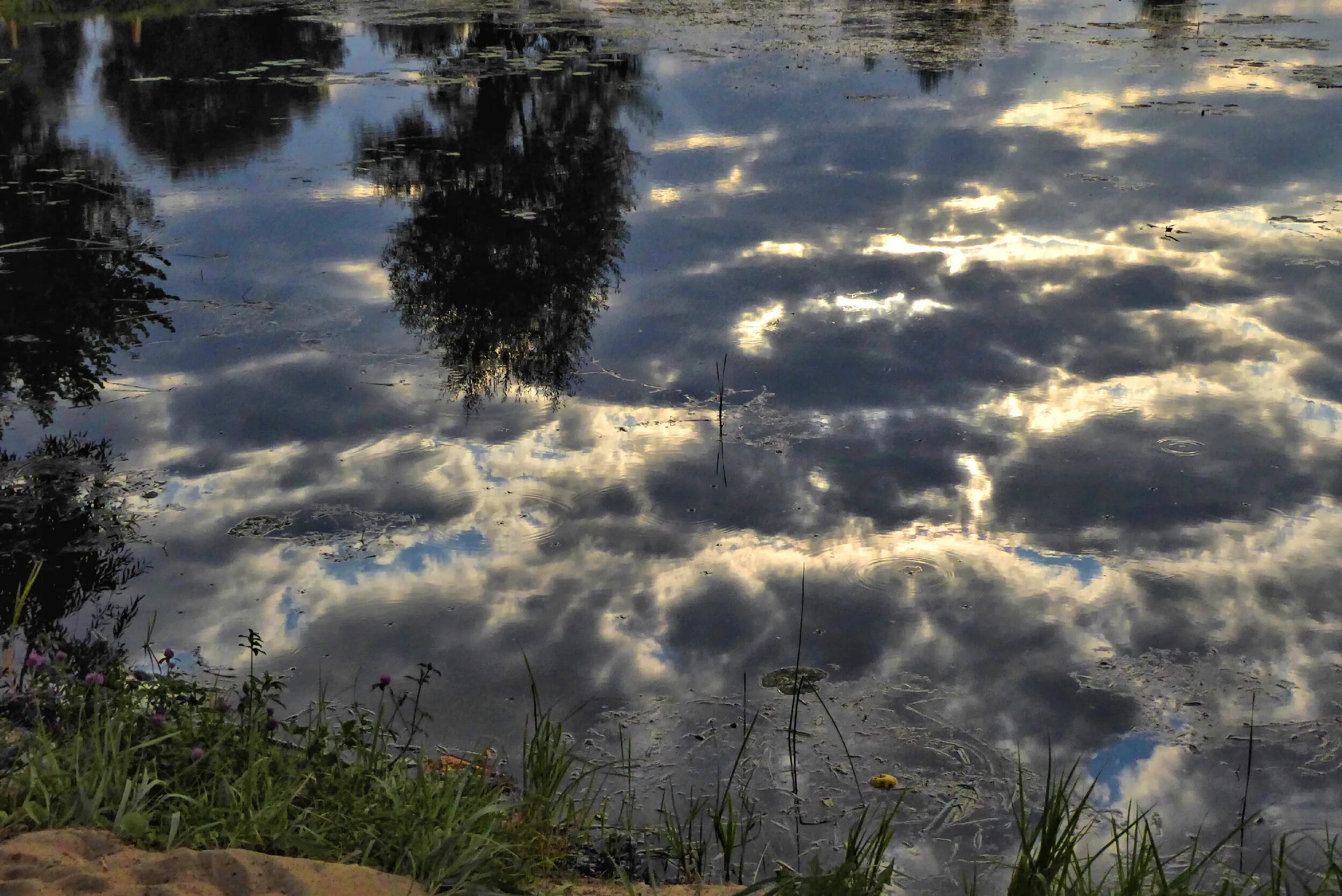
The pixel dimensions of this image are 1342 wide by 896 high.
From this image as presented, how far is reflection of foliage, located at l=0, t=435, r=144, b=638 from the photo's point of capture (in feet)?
18.9

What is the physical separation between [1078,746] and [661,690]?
1.58 metres

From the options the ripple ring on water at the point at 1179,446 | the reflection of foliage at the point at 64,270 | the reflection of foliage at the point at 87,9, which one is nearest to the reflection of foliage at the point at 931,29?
the reflection of foliage at the point at 64,270

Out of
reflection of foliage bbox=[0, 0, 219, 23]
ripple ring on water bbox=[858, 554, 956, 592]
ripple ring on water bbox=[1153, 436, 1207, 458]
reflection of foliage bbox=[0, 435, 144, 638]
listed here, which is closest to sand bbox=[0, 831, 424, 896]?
reflection of foliage bbox=[0, 435, 144, 638]

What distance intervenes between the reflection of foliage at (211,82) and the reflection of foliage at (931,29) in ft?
24.0

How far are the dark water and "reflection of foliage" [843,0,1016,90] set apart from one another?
91.9 inches

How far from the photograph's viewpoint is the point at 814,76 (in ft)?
51.8

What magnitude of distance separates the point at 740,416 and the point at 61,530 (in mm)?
3485

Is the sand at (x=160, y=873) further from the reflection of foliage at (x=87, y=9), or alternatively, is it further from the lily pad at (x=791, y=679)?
the reflection of foliage at (x=87, y=9)

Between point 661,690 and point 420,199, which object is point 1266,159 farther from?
point 661,690

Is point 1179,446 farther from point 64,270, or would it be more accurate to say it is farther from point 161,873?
point 64,270

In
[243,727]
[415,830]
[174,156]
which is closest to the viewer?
[415,830]

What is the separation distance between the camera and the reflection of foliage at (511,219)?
27.9ft

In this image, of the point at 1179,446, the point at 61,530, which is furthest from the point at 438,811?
the point at 1179,446

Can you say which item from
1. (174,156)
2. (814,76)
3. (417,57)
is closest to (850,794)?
(174,156)
